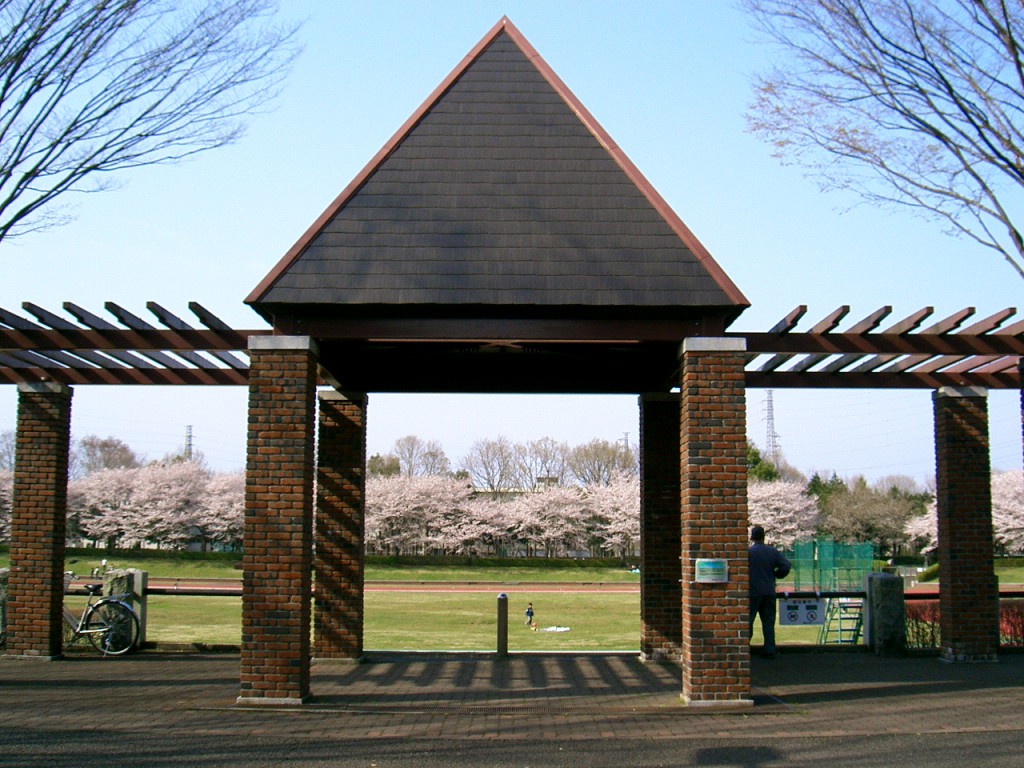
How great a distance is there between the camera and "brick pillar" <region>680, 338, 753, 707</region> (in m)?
10.2

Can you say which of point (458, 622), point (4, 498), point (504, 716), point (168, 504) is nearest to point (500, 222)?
point (504, 716)

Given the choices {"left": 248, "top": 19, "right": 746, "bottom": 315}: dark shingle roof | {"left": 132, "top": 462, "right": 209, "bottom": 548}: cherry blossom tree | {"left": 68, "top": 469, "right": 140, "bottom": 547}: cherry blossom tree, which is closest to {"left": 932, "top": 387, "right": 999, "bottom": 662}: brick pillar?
{"left": 248, "top": 19, "right": 746, "bottom": 315}: dark shingle roof

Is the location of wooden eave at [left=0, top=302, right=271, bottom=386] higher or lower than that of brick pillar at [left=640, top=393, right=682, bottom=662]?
higher

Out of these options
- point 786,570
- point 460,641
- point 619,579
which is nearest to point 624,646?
point 460,641

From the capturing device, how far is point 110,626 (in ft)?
47.0

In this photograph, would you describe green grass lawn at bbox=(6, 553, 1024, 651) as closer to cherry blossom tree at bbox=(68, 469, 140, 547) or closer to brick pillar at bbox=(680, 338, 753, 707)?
brick pillar at bbox=(680, 338, 753, 707)

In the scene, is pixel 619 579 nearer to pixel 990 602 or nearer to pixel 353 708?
pixel 990 602

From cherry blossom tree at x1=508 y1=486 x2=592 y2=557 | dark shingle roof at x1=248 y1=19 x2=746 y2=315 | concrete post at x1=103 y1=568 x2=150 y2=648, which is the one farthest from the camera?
cherry blossom tree at x1=508 y1=486 x2=592 y2=557

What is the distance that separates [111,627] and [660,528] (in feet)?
25.9

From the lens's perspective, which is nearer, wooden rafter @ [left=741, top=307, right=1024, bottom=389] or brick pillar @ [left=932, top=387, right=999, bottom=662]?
wooden rafter @ [left=741, top=307, right=1024, bottom=389]

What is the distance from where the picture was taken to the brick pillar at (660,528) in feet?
45.6

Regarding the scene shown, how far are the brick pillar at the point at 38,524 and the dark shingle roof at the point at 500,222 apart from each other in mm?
5276

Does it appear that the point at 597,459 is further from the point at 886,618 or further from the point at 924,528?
the point at 886,618

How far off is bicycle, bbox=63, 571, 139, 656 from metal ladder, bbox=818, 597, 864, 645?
10.8m
